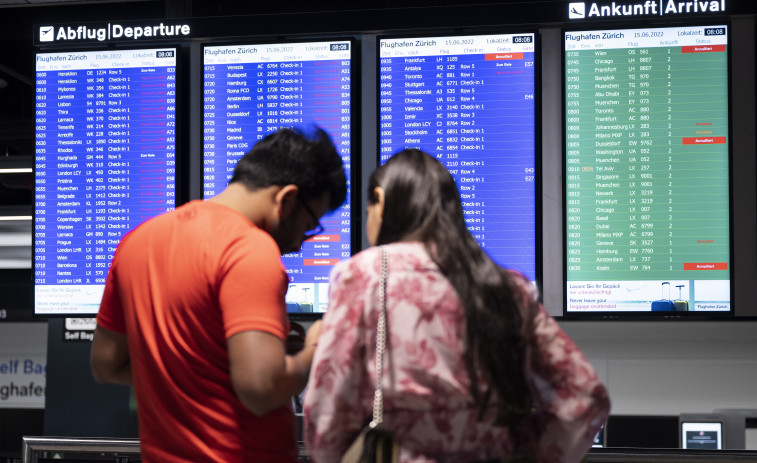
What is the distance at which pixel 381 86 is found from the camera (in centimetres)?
328

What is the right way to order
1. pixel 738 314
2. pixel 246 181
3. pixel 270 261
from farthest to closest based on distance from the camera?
pixel 738 314
pixel 246 181
pixel 270 261

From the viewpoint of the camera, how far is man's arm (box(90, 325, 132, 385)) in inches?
71.8

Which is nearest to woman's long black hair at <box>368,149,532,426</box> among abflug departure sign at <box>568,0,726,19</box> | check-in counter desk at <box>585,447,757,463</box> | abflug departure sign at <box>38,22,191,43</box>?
check-in counter desk at <box>585,447,757,463</box>

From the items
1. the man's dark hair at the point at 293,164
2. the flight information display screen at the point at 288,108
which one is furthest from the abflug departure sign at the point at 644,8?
the man's dark hair at the point at 293,164

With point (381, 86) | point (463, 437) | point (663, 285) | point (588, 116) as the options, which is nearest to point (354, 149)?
point (381, 86)

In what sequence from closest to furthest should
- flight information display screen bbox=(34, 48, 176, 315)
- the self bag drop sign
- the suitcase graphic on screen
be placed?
1. the suitcase graphic on screen
2. flight information display screen bbox=(34, 48, 176, 315)
3. the self bag drop sign

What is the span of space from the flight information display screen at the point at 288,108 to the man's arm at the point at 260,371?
1.71 m

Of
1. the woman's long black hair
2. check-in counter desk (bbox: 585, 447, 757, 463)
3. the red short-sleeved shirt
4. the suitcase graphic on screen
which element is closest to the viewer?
the woman's long black hair

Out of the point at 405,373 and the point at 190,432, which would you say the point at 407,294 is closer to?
the point at 405,373

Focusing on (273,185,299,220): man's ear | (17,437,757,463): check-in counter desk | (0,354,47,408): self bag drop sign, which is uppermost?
(273,185,299,220): man's ear

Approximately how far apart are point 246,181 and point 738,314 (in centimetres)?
211

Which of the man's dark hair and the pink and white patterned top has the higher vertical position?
the man's dark hair

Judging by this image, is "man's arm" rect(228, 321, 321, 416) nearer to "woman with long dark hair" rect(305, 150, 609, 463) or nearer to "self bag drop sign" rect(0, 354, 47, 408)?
"woman with long dark hair" rect(305, 150, 609, 463)

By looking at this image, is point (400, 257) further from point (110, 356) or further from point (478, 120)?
point (478, 120)
